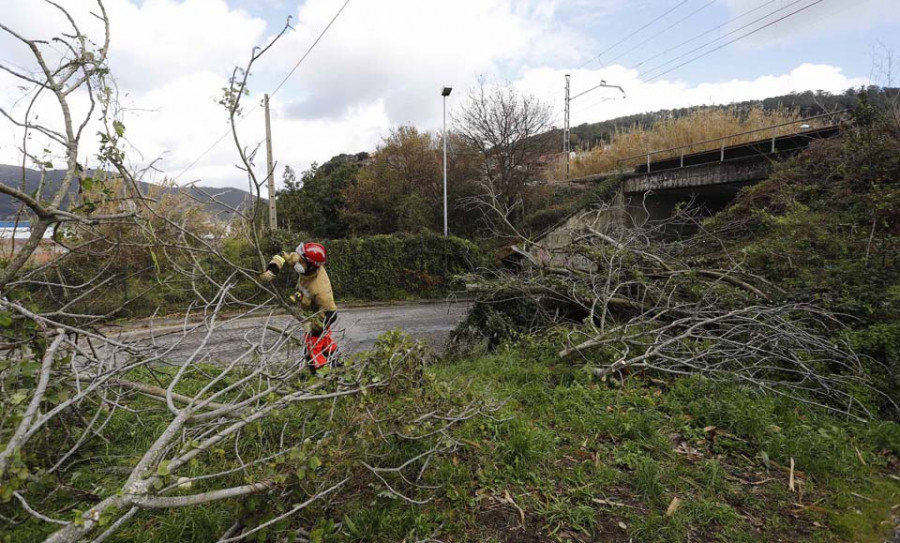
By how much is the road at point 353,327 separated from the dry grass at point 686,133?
39.1ft

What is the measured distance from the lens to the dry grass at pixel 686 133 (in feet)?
52.0

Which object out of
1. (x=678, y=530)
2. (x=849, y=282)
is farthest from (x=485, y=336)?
(x=849, y=282)

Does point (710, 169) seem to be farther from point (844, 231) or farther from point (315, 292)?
point (315, 292)

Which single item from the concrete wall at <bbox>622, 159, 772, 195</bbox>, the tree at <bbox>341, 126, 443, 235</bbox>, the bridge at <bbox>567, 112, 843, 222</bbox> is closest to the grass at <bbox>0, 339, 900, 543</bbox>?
the bridge at <bbox>567, 112, 843, 222</bbox>

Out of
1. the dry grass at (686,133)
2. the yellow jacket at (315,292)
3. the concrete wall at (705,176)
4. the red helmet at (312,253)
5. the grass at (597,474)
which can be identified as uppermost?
the dry grass at (686,133)

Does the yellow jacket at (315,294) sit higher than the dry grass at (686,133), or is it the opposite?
the dry grass at (686,133)

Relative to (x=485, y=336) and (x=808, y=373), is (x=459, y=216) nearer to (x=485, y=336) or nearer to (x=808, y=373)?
(x=485, y=336)

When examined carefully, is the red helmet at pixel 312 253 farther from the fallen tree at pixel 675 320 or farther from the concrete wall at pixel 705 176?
the concrete wall at pixel 705 176

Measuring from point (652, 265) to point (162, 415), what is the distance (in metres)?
6.40

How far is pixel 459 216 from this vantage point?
20.6m

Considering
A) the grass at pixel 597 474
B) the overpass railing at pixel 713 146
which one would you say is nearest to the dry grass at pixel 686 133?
the overpass railing at pixel 713 146

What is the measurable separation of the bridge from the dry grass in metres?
0.35

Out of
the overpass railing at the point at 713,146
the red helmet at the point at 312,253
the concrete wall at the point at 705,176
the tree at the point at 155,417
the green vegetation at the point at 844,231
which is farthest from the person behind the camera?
the concrete wall at the point at 705,176

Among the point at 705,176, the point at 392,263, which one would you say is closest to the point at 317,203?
the point at 392,263
